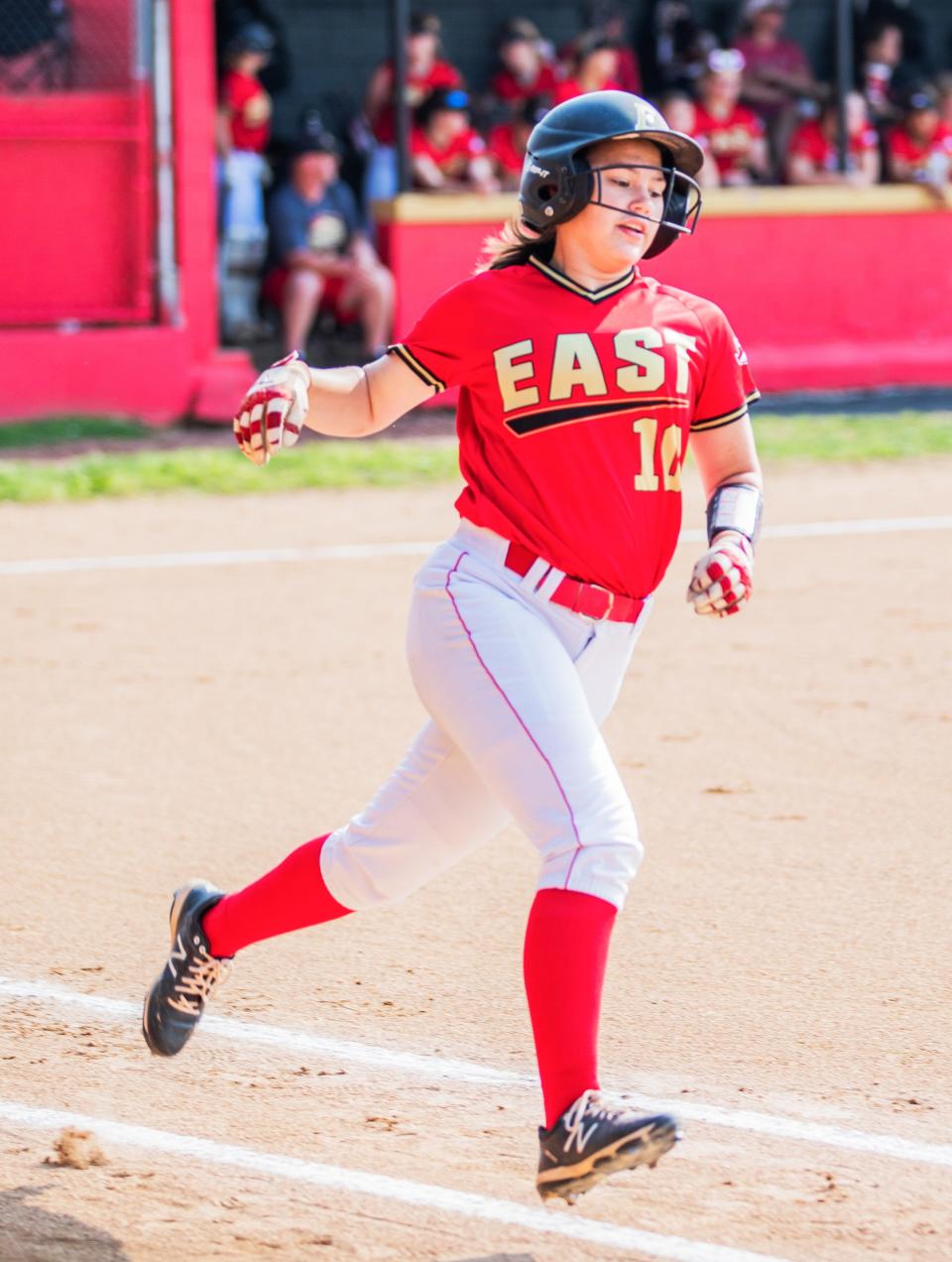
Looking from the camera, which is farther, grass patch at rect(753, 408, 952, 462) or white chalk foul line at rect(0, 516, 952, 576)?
grass patch at rect(753, 408, 952, 462)

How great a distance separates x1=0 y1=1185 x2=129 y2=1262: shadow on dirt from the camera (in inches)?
129

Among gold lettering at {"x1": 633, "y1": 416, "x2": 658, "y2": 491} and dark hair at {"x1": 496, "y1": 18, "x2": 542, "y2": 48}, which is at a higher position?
gold lettering at {"x1": 633, "y1": 416, "x2": 658, "y2": 491}

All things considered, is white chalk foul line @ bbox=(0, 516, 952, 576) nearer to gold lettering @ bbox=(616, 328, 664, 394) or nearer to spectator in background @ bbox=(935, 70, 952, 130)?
gold lettering @ bbox=(616, 328, 664, 394)

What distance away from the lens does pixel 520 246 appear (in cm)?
386

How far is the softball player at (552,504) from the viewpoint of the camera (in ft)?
11.3

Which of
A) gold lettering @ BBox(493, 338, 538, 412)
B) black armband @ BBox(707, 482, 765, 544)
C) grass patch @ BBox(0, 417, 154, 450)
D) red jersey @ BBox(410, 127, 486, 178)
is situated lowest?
grass patch @ BBox(0, 417, 154, 450)

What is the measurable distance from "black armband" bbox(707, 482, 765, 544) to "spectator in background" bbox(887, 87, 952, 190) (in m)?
12.7

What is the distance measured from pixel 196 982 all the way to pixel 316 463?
27.0ft

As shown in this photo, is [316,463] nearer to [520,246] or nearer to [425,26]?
[425,26]

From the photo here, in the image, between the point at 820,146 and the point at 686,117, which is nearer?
the point at 686,117

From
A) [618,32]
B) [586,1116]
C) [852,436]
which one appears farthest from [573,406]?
[618,32]

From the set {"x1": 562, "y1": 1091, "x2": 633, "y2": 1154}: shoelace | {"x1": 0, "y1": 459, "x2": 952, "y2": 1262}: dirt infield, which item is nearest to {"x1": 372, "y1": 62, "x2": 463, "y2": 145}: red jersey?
{"x1": 0, "y1": 459, "x2": 952, "y2": 1262}: dirt infield

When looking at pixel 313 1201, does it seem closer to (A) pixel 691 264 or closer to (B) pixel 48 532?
(B) pixel 48 532

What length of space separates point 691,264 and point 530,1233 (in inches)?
476
